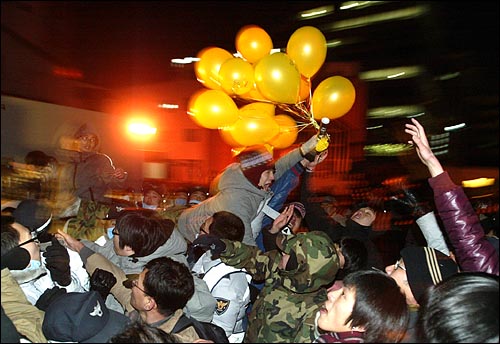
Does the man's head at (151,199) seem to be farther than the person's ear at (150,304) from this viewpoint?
Yes

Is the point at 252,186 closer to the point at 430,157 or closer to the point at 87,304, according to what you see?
the point at 430,157

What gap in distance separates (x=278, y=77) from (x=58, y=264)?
1.59m

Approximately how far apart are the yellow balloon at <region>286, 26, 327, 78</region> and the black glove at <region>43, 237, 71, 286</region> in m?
1.80

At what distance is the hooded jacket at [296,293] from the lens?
82.7 inches

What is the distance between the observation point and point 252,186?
3.24 metres

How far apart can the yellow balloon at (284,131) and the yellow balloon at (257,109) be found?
8 cm

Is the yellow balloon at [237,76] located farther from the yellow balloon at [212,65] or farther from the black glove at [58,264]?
the black glove at [58,264]

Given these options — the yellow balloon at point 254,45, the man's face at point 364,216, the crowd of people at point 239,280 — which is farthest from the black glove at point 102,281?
the man's face at point 364,216

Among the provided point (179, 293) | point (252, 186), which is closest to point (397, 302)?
point (179, 293)

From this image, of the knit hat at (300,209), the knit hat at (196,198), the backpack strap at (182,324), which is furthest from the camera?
the knit hat at (196,198)

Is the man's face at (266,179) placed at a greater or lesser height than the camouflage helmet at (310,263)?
greater

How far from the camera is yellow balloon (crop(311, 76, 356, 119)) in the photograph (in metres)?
3.16

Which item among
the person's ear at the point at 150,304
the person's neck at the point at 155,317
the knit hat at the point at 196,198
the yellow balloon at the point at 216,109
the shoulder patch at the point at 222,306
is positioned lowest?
the shoulder patch at the point at 222,306

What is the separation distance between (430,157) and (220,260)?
3.63 ft
